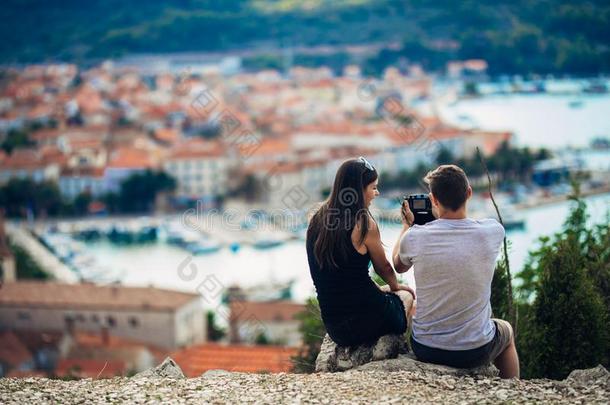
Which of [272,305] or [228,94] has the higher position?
[228,94]

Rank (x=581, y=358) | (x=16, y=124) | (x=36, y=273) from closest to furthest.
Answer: (x=581, y=358) < (x=36, y=273) < (x=16, y=124)

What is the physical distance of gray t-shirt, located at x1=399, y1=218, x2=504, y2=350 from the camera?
160cm

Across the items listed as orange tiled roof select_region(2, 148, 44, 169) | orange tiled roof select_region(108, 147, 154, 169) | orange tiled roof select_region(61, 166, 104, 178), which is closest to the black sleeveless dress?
orange tiled roof select_region(108, 147, 154, 169)

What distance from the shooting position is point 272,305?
1223 centimetres

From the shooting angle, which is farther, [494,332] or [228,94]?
[228,94]

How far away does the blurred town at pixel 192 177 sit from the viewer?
1194 cm

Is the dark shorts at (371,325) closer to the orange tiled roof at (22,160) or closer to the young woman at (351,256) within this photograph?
the young woman at (351,256)

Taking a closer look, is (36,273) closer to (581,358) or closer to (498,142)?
(498,142)

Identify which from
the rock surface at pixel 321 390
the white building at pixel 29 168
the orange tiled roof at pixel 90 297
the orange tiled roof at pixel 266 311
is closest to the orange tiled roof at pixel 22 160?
the white building at pixel 29 168

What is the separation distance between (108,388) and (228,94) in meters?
33.5

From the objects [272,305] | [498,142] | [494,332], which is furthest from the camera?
[498,142]

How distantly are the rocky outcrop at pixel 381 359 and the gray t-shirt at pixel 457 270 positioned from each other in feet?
0.21

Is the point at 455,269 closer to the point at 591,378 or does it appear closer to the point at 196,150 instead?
the point at 591,378

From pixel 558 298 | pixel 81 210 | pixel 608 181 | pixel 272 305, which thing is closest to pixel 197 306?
pixel 272 305
